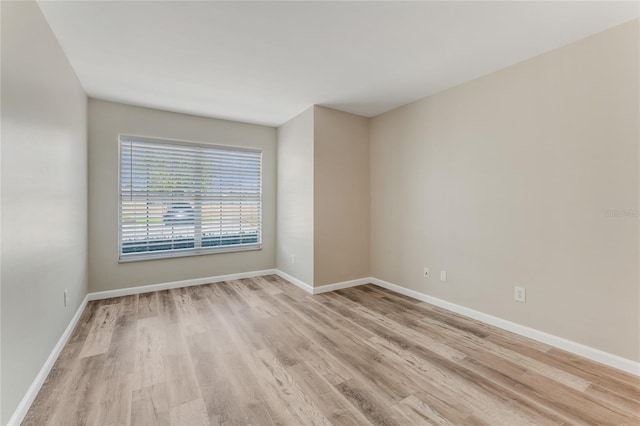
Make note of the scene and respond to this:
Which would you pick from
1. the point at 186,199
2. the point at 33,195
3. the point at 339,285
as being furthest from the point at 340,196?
the point at 33,195

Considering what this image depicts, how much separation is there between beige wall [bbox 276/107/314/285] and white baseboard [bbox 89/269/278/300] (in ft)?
1.48

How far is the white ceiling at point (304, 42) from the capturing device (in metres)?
1.85

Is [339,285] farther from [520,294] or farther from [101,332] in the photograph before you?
[101,332]

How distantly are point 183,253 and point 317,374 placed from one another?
2822mm

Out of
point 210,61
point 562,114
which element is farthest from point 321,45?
point 562,114

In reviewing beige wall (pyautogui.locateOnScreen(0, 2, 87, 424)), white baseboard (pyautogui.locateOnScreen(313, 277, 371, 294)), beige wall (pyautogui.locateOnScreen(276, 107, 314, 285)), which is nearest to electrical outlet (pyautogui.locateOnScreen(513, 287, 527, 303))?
white baseboard (pyautogui.locateOnScreen(313, 277, 371, 294))

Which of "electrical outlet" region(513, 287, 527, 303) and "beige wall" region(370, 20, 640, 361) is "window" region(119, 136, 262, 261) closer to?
"beige wall" region(370, 20, 640, 361)

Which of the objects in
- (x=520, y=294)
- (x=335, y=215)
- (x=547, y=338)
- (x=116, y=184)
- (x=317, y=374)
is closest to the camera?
(x=317, y=374)

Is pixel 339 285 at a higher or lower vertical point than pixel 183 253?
lower

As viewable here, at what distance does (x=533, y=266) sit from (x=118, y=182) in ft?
15.0

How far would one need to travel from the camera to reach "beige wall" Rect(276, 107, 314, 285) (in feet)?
12.3

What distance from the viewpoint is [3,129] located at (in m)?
1.39

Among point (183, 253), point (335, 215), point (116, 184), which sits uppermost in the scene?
point (116, 184)

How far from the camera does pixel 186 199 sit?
3.96 metres
